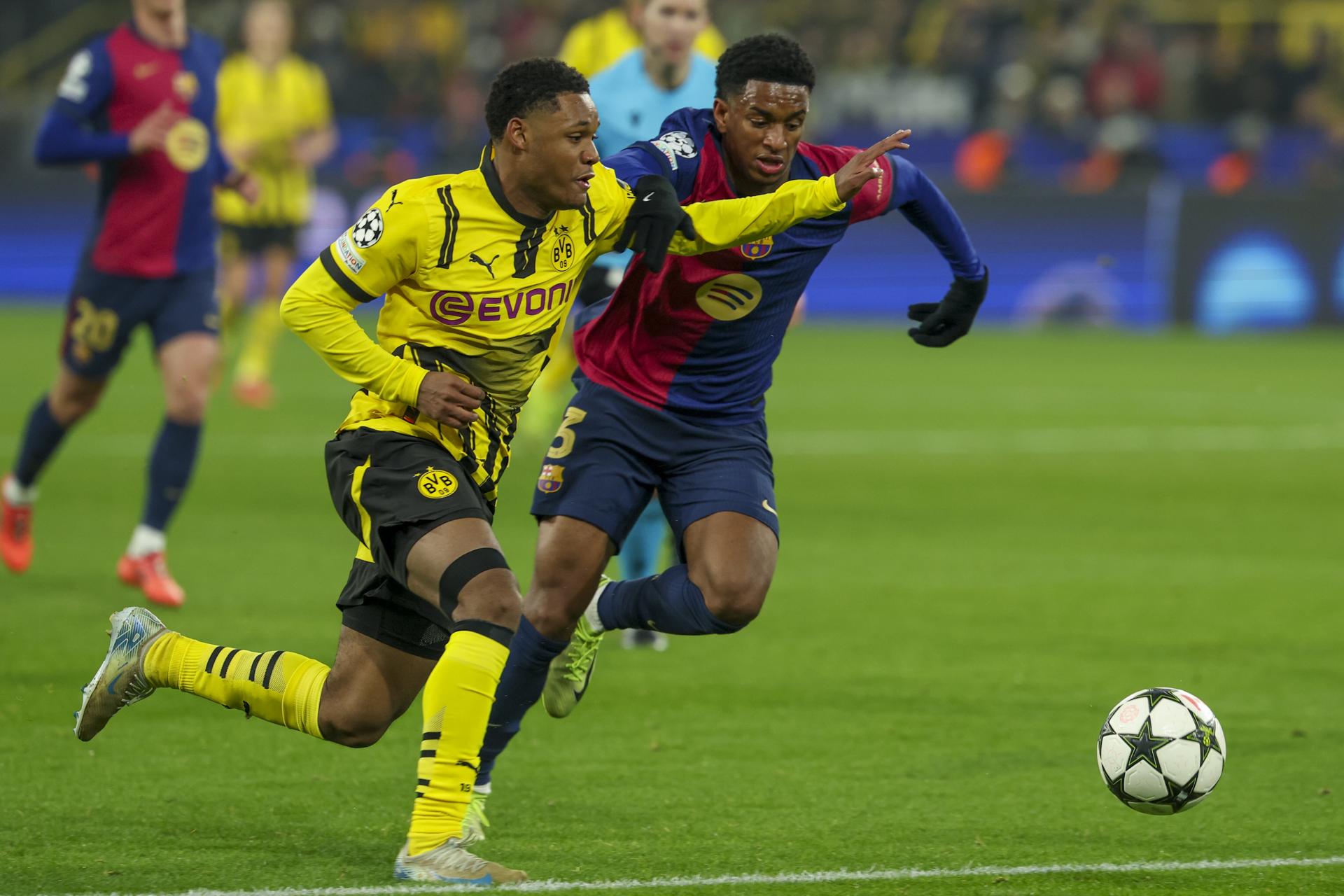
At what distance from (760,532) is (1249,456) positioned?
8.47 meters

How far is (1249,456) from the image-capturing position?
13023 mm

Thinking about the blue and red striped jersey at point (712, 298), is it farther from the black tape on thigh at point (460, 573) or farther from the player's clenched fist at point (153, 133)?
the player's clenched fist at point (153, 133)

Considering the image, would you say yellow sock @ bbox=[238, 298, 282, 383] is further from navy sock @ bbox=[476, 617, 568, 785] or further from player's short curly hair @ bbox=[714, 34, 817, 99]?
navy sock @ bbox=[476, 617, 568, 785]

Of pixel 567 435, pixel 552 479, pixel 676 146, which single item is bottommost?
pixel 552 479

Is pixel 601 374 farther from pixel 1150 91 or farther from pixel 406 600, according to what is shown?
pixel 1150 91

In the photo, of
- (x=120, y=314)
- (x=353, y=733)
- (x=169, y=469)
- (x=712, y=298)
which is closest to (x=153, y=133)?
(x=120, y=314)

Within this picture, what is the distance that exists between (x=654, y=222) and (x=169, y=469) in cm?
374

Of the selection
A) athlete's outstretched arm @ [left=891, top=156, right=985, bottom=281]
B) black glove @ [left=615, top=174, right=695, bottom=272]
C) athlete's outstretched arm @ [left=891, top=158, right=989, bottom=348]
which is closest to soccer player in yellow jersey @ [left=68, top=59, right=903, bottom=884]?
black glove @ [left=615, top=174, right=695, bottom=272]

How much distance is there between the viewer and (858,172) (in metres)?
5.06

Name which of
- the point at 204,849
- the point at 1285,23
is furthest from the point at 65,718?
the point at 1285,23

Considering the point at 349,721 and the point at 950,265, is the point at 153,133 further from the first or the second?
the point at 349,721

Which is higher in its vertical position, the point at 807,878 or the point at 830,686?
the point at 830,686

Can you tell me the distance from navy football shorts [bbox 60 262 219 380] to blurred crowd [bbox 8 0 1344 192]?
14.3m

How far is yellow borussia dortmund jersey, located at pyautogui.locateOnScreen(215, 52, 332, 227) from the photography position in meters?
15.9
